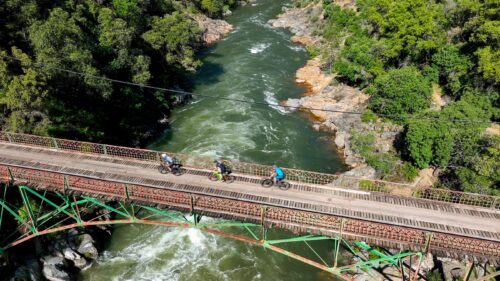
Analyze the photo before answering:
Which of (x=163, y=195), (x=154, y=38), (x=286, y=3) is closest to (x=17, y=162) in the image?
(x=163, y=195)

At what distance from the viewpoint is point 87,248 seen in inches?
1179

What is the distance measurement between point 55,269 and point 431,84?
44412mm

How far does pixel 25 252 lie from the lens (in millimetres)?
28688

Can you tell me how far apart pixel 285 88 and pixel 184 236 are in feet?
105

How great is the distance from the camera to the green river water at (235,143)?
95.6 ft

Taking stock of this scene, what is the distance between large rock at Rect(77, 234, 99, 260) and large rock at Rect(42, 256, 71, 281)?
163 cm

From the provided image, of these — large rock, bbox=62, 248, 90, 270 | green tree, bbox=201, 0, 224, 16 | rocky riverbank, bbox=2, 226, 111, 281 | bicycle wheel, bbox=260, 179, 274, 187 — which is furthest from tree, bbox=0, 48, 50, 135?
green tree, bbox=201, 0, 224, 16

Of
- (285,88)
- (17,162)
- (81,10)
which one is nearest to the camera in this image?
(17,162)

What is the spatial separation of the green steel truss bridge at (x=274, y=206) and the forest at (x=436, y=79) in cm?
947

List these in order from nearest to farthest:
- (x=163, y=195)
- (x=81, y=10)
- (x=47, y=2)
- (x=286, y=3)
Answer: (x=163, y=195) < (x=47, y=2) < (x=81, y=10) < (x=286, y=3)

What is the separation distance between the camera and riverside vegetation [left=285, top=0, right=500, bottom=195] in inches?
1357

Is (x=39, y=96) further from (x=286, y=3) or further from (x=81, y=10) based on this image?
(x=286, y=3)

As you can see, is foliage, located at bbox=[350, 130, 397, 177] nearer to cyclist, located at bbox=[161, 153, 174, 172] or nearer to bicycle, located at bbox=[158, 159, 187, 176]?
bicycle, located at bbox=[158, 159, 187, 176]

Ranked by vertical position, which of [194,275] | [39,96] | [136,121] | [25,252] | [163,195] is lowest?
[194,275]
